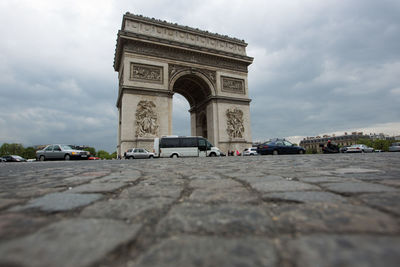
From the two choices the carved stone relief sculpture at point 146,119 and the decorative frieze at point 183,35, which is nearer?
the carved stone relief sculpture at point 146,119

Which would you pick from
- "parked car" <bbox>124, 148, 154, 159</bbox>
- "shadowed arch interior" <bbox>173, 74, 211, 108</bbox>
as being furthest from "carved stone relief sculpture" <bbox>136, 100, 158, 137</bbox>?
"shadowed arch interior" <bbox>173, 74, 211, 108</bbox>

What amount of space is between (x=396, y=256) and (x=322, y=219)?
Result: 308 millimetres

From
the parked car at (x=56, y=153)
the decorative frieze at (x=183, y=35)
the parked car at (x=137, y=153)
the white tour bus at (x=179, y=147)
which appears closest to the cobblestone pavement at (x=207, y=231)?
the white tour bus at (x=179, y=147)

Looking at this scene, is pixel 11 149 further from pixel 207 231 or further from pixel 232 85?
pixel 207 231

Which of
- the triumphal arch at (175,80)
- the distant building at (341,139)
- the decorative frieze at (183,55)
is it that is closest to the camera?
the triumphal arch at (175,80)

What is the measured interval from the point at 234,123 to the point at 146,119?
8.68m

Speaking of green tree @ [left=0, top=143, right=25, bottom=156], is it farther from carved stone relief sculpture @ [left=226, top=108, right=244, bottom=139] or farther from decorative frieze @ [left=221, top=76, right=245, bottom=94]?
carved stone relief sculpture @ [left=226, top=108, right=244, bottom=139]

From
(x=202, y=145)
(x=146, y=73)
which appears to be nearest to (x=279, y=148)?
(x=202, y=145)

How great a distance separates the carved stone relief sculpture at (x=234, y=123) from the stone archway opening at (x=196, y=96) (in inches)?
113

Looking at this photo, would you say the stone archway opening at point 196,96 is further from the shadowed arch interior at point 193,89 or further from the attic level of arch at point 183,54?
the attic level of arch at point 183,54

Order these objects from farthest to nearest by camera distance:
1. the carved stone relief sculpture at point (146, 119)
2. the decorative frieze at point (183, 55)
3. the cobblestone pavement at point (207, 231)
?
1. the decorative frieze at point (183, 55)
2. the carved stone relief sculpture at point (146, 119)
3. the cobblestone pavement at point (207, 231)

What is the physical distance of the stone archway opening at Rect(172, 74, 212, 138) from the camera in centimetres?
2165

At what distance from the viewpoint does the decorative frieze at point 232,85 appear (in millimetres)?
21656

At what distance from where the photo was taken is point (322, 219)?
87 centimetres
